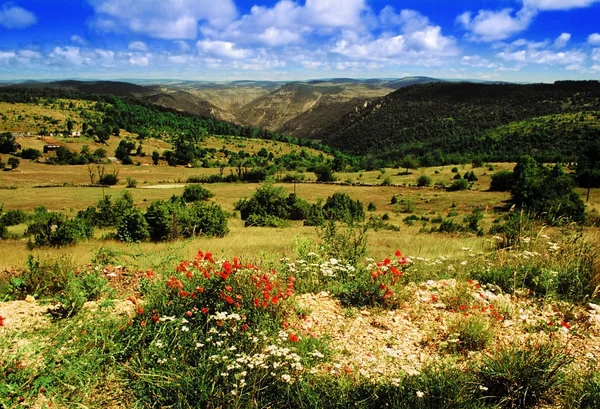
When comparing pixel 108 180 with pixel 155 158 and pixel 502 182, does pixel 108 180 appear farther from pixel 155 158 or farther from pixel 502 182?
pixel 502 182

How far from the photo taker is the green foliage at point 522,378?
11.1 feet

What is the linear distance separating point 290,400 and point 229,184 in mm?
70656

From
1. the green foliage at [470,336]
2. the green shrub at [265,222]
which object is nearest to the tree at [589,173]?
the green shrub at [265,222]

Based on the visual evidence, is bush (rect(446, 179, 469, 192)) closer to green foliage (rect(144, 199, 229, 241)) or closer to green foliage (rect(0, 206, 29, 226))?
green foliage (rect(144, 199, 229, 241))

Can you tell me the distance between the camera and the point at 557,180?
40.5 metres

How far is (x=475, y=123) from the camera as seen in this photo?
140 metres

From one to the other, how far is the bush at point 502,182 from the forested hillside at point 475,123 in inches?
1198

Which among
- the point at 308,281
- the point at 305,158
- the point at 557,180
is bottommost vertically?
the point at 305,158

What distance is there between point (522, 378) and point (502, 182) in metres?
63.4

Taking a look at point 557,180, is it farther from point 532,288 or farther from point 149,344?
point 149,344

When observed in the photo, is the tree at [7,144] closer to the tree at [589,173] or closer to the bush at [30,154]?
the bush at [30,154]

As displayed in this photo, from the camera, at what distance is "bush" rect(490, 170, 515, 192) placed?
5794cm

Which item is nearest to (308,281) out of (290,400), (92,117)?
(290,400)

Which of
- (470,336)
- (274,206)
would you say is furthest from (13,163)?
(470,336)
